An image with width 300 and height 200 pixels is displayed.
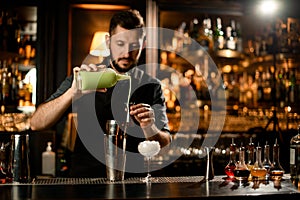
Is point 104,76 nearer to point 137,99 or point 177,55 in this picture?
point 137,99

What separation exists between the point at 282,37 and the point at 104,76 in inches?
122

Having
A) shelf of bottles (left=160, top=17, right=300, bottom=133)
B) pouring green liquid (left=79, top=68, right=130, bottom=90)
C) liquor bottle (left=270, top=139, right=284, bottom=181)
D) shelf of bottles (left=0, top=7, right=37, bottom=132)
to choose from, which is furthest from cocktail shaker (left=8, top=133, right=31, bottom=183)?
shelf of bottles (left=160, top=17, right=300, bottom=133)

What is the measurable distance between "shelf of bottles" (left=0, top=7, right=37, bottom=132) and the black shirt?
3.59ft

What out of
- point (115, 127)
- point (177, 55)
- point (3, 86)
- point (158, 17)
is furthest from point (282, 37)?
point (115, 127)

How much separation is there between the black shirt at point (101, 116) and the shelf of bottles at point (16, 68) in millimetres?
1095

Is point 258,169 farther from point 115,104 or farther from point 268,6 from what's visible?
point 268,6

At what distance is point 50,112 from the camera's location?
8.32 feet

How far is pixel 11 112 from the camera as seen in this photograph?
12.3ft

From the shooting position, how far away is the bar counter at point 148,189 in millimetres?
1685

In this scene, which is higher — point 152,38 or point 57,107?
point 152,38

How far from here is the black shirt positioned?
268cm

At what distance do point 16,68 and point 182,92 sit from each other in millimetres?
1569

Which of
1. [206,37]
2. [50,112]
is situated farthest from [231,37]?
[50,112]

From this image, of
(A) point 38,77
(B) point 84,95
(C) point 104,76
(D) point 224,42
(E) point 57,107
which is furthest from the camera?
(D) point 224,42
